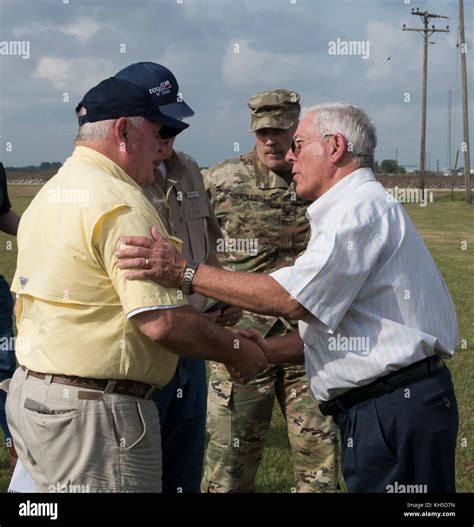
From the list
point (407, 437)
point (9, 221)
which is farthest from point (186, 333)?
point (9, 221)

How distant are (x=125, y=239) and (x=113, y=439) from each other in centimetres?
74

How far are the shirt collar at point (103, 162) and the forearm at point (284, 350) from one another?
1.29 metres

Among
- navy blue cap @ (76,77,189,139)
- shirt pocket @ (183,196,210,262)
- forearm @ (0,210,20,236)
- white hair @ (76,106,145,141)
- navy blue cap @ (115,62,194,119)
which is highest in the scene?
navy blue cap @ (115,62,194,119)

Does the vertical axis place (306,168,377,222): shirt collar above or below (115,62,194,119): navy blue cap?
below

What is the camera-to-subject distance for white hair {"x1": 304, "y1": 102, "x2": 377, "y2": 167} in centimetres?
343

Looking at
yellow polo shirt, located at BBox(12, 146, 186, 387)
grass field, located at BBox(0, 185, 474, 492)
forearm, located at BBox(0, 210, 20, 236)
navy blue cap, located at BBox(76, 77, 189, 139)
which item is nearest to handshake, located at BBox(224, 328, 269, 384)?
yellow polo shirt, located at BBox(12, 146, 186, 387)

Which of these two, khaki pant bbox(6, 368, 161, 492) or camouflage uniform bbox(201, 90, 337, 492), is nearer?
khaki pant bbox(6, 368, 161, 492)

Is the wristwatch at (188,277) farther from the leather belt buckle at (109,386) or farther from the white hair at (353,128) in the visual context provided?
the white hair at (353,128)

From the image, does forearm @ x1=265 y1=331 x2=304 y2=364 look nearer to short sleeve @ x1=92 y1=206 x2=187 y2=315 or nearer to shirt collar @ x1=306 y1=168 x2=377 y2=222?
shirt collar @ x1=306 y1=168 x2=377 y2=222

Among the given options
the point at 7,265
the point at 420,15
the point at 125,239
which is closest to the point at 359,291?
the point at 125,239

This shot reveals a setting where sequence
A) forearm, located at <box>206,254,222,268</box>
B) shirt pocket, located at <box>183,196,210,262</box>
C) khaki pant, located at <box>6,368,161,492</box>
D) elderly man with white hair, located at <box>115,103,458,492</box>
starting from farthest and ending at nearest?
forearm, located at <box>206,254,222,268</box>
shirt pocket, located at <box>183,196,210,262</box>
elderly man with white hair, located at <box>115,103,458,492</box>
khaki pant, located at <box>6,368,161,492</box>

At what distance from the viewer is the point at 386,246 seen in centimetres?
331

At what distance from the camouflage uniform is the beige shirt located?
1.14 ft

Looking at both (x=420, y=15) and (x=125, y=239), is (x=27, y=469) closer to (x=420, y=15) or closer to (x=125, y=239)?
A: (x=125, y=239)
